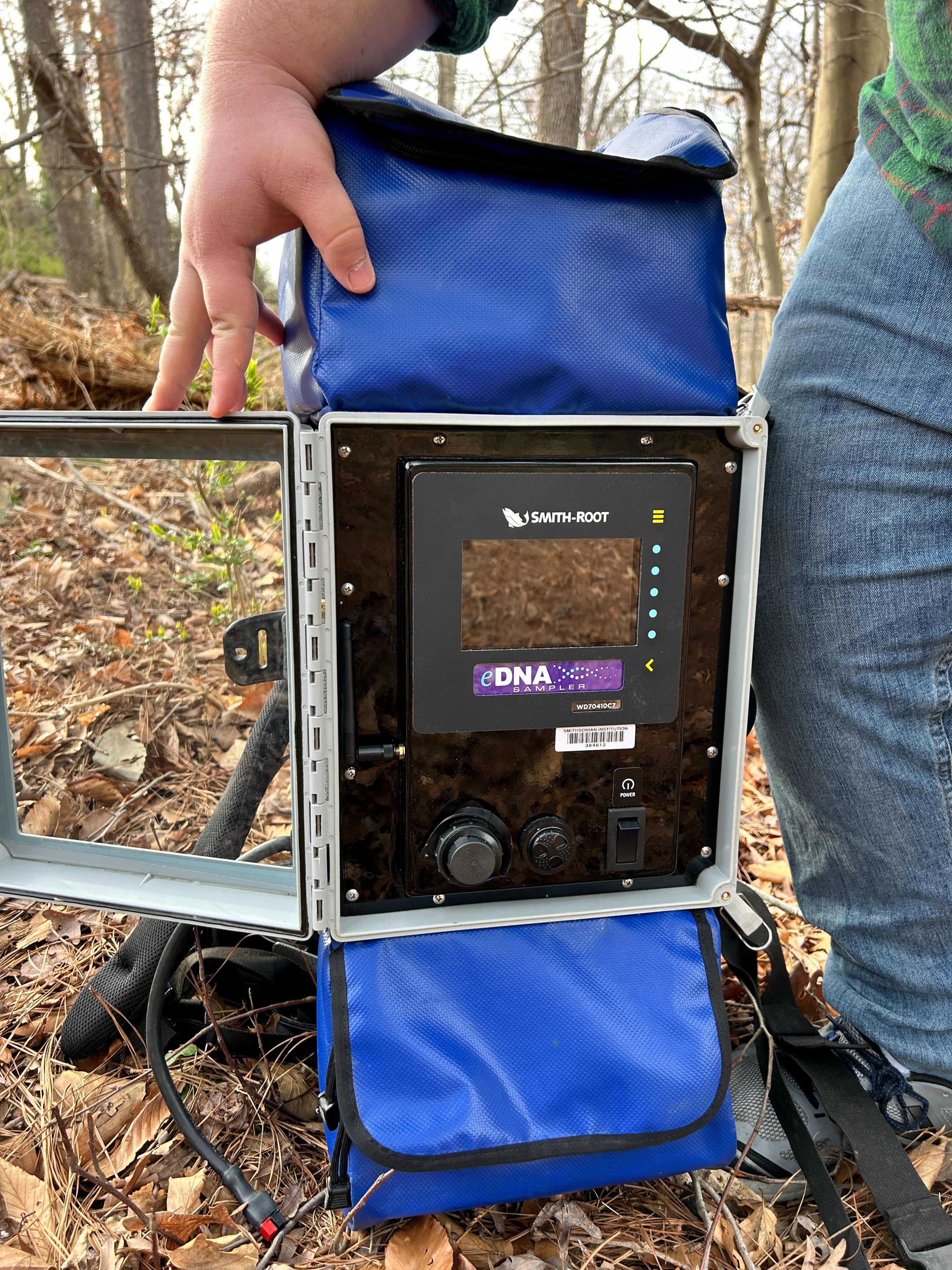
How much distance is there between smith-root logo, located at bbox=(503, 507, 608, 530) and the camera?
3.18 ft

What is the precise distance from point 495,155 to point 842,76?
3536 mm

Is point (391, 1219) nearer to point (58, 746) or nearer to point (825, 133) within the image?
point (58, 746)

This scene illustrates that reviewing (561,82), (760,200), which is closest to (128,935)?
(561,82)

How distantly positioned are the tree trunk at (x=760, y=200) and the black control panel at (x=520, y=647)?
14.8 feet

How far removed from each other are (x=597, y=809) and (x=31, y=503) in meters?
1.50

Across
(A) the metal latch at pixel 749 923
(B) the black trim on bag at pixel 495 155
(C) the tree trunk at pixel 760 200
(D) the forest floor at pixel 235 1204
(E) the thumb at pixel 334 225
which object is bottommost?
(D) the forest floor at pixel 235 1204

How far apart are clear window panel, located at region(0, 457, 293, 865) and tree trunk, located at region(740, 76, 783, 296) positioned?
416cm

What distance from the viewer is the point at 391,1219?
1037 millimetres

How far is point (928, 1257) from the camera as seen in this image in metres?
0.99

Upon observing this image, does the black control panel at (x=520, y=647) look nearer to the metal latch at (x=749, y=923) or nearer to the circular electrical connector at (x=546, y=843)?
the circular electrical connector at (x=546, y=843)

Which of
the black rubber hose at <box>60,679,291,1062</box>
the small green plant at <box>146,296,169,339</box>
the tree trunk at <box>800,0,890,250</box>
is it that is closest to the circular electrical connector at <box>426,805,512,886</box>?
the black rubber hose at <box>60,679,291,1062</box>

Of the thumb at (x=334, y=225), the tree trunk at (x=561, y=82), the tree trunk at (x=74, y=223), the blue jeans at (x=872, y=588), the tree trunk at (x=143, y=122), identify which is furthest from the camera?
the tree trunk at (x=74, y=223)

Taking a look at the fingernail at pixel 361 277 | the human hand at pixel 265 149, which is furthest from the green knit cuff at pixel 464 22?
the fingernail at pixel 361 277

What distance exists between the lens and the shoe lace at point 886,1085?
46.1 inches
